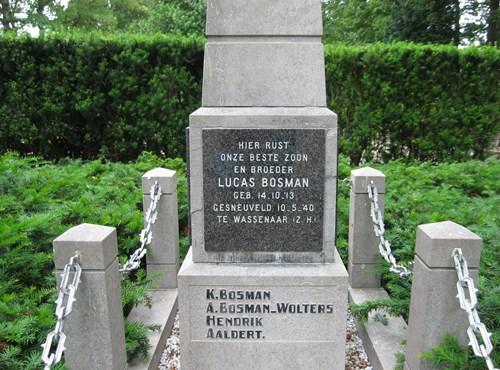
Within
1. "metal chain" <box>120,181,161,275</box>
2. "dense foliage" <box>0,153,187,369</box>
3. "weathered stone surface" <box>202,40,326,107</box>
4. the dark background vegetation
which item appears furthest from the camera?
the dark background vegetation

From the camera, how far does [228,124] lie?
2902 mm

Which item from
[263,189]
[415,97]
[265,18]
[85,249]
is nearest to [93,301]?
[85,249]

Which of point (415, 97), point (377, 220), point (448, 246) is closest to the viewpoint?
point (448, 246)

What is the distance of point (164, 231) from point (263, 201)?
1755mm

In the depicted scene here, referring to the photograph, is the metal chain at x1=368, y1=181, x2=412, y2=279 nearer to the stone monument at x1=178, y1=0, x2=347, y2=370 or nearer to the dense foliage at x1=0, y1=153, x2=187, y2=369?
the stone monument at x1=178, y1=0, x2=347, y2=370

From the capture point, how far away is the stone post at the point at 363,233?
4223mm

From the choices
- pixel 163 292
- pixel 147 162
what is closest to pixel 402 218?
pixel 163 292

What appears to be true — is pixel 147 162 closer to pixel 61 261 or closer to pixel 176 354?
pixel 176 354

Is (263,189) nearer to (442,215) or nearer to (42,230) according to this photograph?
(42,230)

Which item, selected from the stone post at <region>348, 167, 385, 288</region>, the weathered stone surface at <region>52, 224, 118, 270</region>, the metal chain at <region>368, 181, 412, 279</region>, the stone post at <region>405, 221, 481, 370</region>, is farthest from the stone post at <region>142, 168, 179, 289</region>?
the stone post at <region>405, 221, 481, 370</region>

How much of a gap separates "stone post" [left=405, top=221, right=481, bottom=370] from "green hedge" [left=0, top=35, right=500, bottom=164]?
5.84m

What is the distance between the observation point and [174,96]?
790cm

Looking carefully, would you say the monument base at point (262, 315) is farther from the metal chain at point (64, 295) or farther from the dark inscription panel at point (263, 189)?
the metal chain at point (64, 295)

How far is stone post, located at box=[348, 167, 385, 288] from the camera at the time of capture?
4.22 meters
